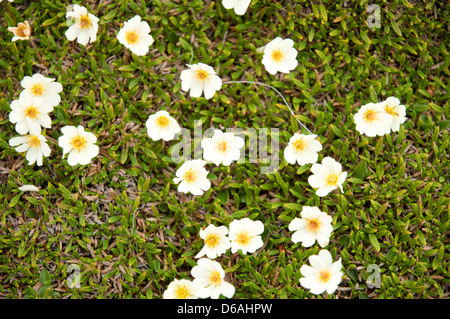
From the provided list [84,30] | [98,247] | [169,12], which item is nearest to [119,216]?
[98,247]

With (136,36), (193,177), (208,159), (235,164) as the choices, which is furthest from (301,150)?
(136,36)

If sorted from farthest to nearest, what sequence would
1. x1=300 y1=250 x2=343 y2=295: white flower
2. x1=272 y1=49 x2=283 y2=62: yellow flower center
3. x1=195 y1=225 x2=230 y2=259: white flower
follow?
x1=272 y1=49 x2=283 y2=62: yellow flower center → x1=195 y1=225 x2=230 y2=259: white flower → x1=300 y1=250 x2=343 y2=295: white flower

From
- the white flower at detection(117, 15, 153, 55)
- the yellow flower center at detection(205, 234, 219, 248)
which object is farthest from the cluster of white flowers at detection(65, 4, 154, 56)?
the yellow flower center at detection(205, 234, 219, 248)

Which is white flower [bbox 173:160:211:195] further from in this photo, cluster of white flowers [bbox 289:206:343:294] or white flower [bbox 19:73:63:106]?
white flower [bbox 19:73:63:106]

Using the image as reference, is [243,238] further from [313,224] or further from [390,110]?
[390,110]

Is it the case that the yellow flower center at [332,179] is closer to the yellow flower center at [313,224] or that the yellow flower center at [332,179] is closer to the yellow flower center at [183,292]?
the yellow flower center at [313,224]

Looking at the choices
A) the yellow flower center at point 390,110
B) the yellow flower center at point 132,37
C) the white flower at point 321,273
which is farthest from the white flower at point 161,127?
the yellow flower center at point 390,110
